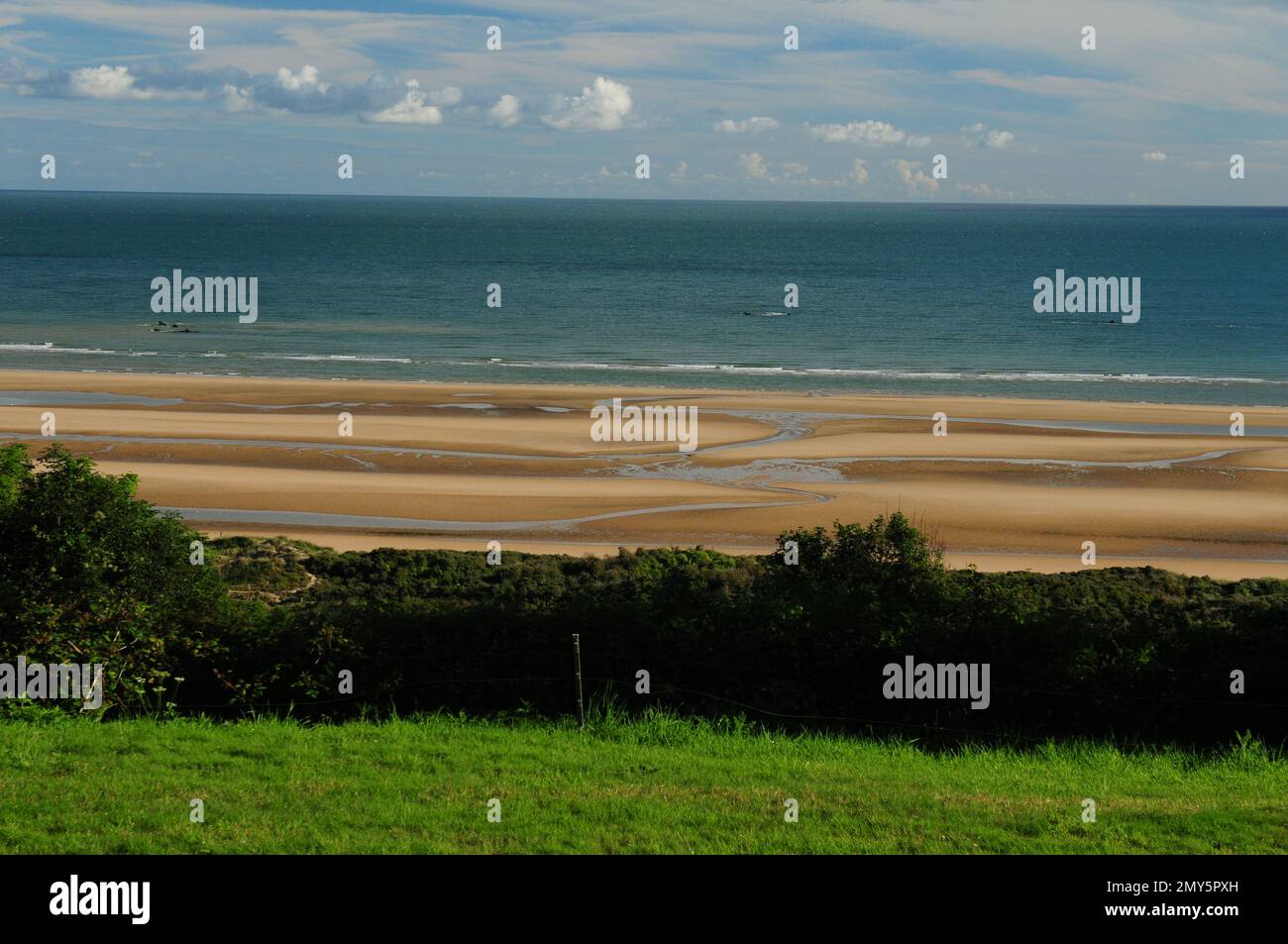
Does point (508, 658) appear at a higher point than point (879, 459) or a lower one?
lower

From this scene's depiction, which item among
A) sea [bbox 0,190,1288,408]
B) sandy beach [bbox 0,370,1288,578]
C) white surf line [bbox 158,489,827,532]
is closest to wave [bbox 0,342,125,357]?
sea [bbox 0,190,1288,408]

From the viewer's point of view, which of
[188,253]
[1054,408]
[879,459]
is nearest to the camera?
[879,459]

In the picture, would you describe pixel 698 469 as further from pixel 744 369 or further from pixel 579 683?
pixel 744 369

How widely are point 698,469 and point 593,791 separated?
22.5 m

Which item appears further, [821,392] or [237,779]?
[821,392]

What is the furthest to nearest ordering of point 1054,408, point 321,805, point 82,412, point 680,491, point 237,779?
point 1054,408, point 82,412, point 680,491, point 237,779, point 321,805

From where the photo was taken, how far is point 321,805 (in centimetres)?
817

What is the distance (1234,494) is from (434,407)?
80.6 ft

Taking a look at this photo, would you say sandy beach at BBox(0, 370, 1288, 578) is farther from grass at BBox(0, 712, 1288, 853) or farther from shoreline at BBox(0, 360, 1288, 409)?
grass at BBox(0, 712, 1288, 853)

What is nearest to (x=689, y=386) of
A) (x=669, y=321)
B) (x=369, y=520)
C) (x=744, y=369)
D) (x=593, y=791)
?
(x=744, y=369)

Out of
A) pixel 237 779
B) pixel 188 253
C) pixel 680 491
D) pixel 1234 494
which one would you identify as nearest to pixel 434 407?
pixel 680 491

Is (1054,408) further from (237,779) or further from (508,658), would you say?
(237,779)

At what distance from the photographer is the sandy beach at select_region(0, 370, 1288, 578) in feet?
79.3

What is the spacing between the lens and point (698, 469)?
3091cm
